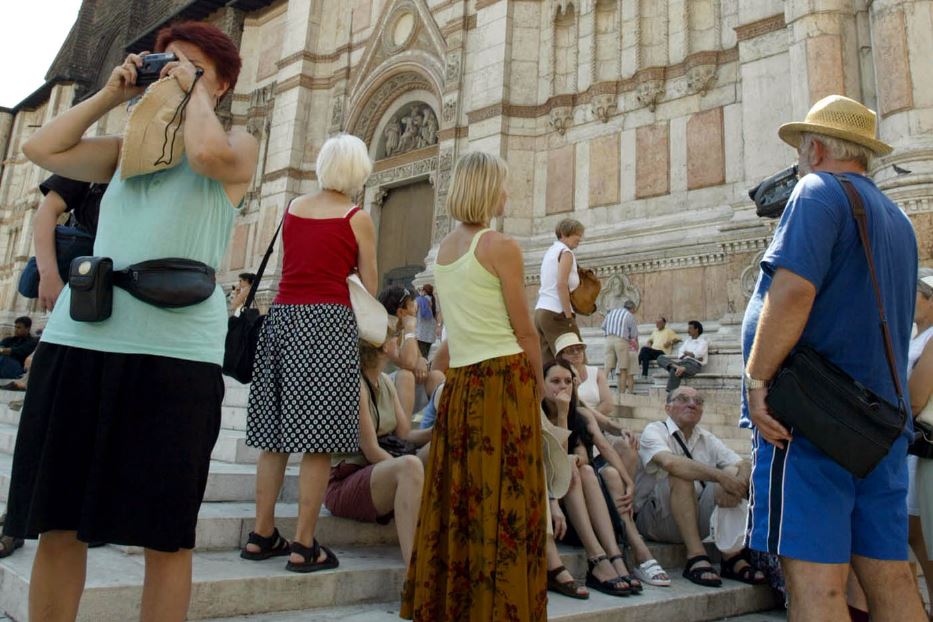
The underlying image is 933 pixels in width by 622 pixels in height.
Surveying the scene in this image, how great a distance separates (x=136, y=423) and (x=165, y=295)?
1.13 ft

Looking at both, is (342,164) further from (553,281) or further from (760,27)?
(760,27)

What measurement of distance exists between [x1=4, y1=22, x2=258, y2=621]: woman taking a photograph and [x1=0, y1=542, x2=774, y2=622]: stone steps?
0.76 meters

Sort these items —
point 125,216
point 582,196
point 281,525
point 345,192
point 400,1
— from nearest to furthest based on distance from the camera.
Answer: point 125,216, point 345,192, point 281,525, point 582,196, point 400,1

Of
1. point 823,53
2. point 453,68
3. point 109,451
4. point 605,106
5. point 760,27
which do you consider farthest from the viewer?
point 453,68

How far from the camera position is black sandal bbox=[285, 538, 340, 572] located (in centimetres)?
284

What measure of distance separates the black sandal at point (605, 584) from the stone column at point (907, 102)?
5.50 m

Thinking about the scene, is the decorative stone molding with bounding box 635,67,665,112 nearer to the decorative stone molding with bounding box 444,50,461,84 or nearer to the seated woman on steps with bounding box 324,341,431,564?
the decorative stone molding with bounding box 444,50,461,84

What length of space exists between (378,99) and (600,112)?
6430mm

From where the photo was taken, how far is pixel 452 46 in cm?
1363

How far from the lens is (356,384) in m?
3.04

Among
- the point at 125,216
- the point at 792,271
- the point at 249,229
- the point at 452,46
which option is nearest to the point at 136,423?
the point at 125,216

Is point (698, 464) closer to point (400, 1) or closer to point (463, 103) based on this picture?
point (463, 103)

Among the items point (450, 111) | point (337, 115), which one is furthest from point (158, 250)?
point (337, 115)

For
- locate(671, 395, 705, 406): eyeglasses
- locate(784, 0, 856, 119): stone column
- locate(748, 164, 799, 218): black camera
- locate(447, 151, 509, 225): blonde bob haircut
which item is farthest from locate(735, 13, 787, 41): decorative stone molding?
locate(447, 151, 509, 225): blonde bob haircut
